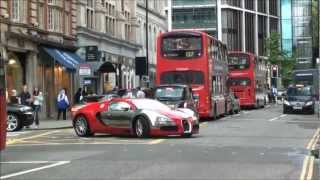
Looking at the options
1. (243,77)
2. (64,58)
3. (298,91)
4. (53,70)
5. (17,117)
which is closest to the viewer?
(17,117)

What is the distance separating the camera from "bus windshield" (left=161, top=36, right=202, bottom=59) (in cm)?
3331

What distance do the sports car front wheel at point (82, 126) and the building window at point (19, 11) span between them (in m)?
13.0

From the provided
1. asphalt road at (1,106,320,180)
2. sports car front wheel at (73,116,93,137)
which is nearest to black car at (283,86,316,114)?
asphalt road at (1,106,320,180)

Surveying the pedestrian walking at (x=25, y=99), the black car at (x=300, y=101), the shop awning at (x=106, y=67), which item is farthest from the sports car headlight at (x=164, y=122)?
the black car at (x=300, y=101)

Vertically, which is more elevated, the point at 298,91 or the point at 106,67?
the point at 106,67

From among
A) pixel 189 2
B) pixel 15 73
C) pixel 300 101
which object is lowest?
pixel 300 101

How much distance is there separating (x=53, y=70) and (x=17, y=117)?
1240 centimetres

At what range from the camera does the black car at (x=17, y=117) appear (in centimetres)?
2788

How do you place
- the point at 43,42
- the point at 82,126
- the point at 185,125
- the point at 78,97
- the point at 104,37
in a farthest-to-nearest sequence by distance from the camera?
the point at 104,37 → the point at 78,97 → the point at 43,42 → the point at 82,126 → the point at 185,125

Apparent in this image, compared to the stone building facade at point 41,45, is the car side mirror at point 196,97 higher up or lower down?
lower down

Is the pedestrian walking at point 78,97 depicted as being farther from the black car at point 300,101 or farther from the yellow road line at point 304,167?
A: the yellow road line at point 304,167

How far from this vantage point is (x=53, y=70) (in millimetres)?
40250

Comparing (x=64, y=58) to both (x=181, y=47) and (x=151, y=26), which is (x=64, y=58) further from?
(x=151, y=26)

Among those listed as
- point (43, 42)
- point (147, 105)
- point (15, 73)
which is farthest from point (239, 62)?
point (147, 105)
